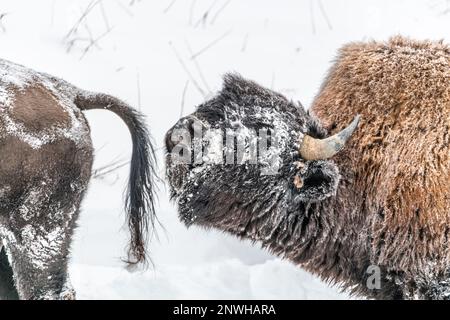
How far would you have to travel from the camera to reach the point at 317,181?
181 inches

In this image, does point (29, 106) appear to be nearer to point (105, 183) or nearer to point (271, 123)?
point (271, 123)

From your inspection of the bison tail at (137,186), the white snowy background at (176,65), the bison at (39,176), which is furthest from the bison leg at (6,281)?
the white snowy background at (176,65)

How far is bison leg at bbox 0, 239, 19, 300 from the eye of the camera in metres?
4.81

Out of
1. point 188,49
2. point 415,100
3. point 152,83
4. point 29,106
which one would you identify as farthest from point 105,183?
point 415,100

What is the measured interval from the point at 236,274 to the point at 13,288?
180cm

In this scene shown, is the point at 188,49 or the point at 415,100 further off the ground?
the point at 415,100

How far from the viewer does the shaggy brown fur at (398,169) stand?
461 cm

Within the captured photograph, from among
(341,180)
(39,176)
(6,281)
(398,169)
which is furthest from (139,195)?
(398,169)

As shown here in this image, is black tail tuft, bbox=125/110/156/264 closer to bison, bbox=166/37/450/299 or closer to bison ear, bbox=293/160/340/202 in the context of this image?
bison, bbox=166/37/450/299

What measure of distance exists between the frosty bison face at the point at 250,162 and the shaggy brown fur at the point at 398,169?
0.74 feet

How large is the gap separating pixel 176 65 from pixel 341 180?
3.38 m

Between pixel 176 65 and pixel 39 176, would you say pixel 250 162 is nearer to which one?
pixel 39 176

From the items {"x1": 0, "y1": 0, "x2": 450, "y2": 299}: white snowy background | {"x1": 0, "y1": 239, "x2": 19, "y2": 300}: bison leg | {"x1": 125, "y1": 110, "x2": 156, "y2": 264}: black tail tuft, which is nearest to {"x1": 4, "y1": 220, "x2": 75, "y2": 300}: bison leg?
{"x1": 0, "y1": 239, "x2": 19, "y2": 300}: bison leg
